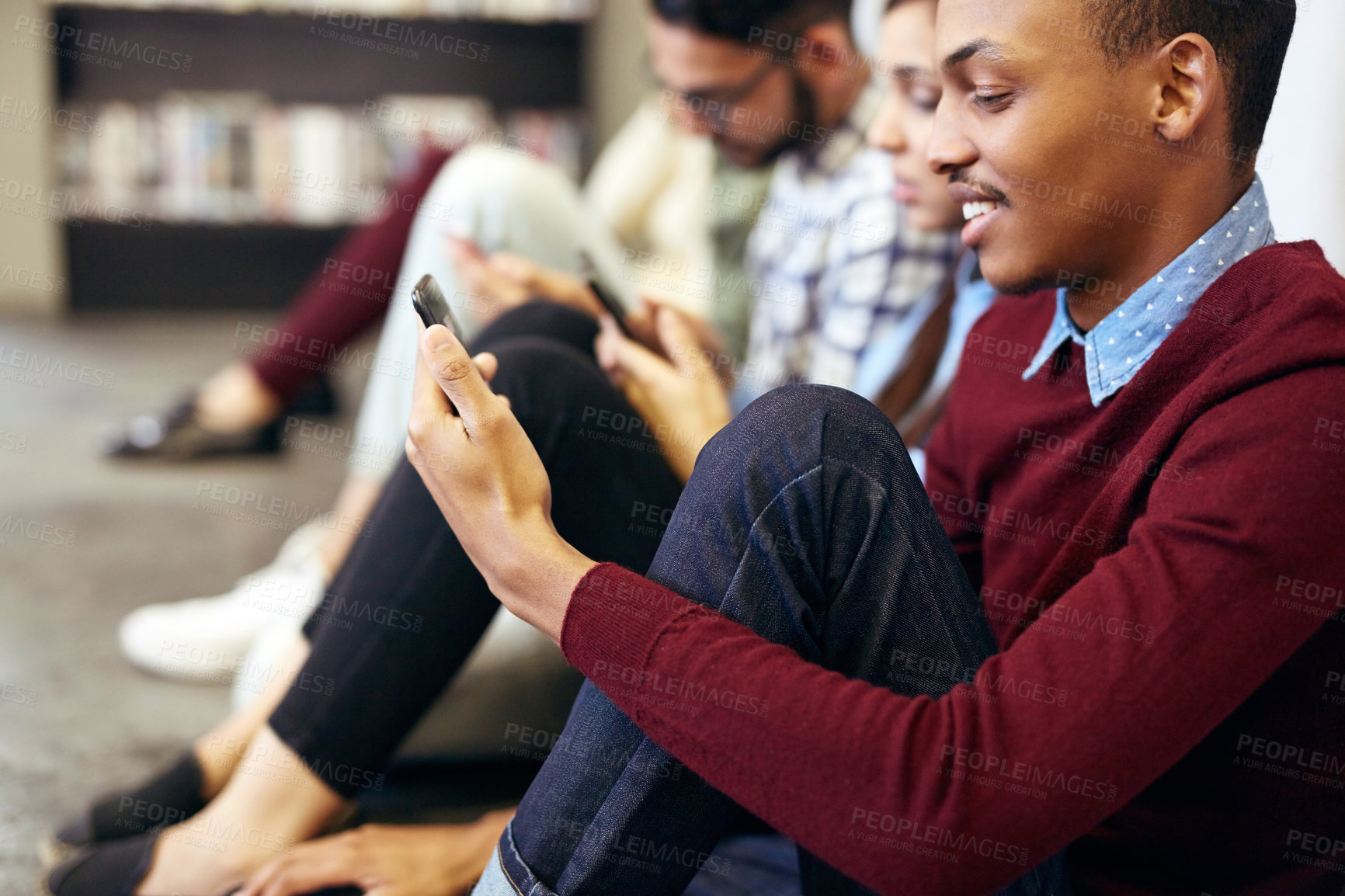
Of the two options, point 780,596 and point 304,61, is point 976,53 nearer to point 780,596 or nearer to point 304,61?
point 780,596

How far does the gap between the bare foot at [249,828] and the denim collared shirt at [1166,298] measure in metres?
0.64

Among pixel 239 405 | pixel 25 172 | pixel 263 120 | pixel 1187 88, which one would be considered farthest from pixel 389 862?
pixel 25 172

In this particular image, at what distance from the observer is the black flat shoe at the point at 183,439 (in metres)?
2.21

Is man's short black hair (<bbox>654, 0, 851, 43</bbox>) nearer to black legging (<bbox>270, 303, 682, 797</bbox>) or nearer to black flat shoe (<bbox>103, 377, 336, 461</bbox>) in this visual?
black legging (<bbox>270, 303, 682, 797</bbox>)

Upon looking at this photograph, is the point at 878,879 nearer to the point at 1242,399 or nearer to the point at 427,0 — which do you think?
the point at 1242,399

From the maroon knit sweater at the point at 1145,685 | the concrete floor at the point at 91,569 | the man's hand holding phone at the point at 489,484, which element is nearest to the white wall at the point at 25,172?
the concrete floor at the point at 91,569

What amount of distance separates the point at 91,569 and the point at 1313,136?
1.65m

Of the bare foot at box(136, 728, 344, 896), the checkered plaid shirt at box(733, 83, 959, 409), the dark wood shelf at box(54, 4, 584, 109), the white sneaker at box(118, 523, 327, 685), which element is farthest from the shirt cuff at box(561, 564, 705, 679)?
the dark wood shelf at box(54, 4, 584, 109)

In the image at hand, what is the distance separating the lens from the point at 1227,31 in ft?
2.13

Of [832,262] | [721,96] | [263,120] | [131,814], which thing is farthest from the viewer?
[263,120]

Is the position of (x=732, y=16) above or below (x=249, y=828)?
above

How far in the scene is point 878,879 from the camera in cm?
56

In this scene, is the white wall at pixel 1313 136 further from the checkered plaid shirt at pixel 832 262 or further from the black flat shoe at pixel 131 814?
the black flat shoe at pixel 131 814

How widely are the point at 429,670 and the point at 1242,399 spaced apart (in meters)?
0.59
